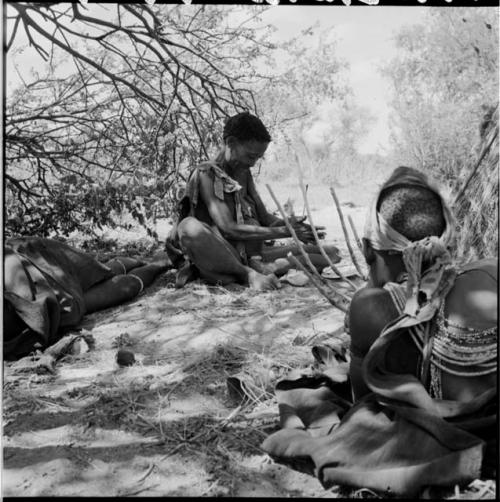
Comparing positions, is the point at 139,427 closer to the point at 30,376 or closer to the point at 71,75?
the point at 30,376

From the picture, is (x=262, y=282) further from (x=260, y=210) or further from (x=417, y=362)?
(x=417, y=362)

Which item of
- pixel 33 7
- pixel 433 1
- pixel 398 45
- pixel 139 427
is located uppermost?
pixel 398 45

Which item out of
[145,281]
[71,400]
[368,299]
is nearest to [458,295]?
[368,299]

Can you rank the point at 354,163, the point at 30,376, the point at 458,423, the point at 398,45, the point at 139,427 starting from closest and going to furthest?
the point at 458,423 < the point at 139,427 < the point at 30,376 < the point at 398,45 < the point at 354,163

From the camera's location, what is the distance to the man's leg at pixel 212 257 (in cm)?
494

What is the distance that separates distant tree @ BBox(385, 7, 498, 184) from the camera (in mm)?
11039

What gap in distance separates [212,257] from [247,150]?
905 millimetres

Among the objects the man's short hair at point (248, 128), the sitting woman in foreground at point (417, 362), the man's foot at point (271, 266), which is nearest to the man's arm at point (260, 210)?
the man's foot at point (271, 266)

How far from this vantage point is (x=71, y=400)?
2924 mm

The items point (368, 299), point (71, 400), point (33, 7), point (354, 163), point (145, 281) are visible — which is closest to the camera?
point (368, 299)

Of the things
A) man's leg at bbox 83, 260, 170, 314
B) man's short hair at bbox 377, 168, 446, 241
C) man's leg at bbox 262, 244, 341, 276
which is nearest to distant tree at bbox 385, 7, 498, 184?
man's leg at bbox 262, 244, 341, 276

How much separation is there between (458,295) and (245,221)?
11.8 ft

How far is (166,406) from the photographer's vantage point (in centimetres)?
281

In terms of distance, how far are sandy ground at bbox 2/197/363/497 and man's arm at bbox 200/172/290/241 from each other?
0.74 m
